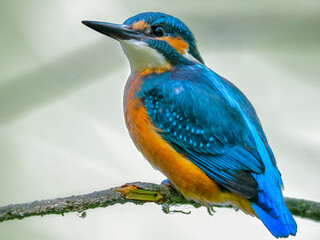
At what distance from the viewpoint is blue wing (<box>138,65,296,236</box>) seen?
115 inches

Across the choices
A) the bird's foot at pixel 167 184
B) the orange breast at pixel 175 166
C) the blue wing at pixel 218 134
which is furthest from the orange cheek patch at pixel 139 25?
the bird's foot at pixel 167 184

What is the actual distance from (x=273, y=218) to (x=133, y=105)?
49.5 inches

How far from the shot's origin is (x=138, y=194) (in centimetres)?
298

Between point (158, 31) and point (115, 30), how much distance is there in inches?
13.9

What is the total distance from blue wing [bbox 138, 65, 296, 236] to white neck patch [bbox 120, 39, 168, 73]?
11 cm

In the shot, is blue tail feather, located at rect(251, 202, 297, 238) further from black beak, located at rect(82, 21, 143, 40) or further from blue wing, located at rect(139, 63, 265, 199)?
black beak, located at rect(82, 21, 143, 40)

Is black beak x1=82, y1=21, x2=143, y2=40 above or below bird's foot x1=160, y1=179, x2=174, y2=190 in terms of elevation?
above

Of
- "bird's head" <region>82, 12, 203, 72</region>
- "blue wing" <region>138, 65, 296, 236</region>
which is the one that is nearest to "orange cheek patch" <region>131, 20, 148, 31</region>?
"bird's head" <region>82, 12, 203, 72</region>

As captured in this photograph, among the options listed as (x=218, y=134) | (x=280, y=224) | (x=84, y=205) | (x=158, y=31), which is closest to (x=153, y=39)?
(x=158, y=31)

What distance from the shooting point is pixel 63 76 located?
337 cm

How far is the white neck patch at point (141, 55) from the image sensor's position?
10.9 feet

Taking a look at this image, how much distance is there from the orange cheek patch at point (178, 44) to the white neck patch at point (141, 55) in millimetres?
124

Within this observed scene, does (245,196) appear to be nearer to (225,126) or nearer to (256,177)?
(256,177)

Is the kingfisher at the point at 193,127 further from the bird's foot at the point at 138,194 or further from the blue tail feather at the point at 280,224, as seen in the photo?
the bird's foot at the point at 138,194
